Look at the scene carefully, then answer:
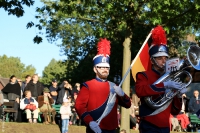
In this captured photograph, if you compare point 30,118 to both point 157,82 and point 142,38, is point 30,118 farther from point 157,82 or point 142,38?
point 142,38

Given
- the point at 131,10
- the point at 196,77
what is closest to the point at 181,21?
the point at 131,10

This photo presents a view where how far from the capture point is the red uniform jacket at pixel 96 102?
331 inches

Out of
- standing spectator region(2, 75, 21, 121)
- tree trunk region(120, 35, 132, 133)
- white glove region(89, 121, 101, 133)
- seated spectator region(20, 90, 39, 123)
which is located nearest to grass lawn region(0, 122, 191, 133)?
seated spectator region(20, 90, 39, 123)

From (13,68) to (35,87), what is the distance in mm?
78622

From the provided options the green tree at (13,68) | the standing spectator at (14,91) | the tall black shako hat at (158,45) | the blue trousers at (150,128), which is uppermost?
the green tree at (13,68)

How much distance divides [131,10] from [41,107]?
450cm

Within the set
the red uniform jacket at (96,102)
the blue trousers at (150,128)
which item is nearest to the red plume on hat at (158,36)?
the red uniform jacket at (96,102)

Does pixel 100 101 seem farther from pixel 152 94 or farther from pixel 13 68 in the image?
pixel 13 68

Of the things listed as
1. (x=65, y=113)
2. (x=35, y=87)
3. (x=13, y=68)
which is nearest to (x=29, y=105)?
(x=35, y=87)

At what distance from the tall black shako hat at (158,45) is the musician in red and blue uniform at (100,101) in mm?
756

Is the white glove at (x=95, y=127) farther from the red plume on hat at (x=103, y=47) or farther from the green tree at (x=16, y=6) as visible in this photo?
the green tree at (x=16, y=6)

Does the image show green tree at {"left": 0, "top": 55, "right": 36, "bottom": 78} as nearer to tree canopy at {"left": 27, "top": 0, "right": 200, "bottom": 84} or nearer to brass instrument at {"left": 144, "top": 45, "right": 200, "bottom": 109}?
tree canopy at {"left": 27, "top": 0, "right": 200, "bottom": 84}

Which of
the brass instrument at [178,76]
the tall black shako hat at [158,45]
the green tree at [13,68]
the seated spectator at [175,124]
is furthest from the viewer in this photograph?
the green tree at [13,68]

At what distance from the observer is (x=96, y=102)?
8516 millimetres
